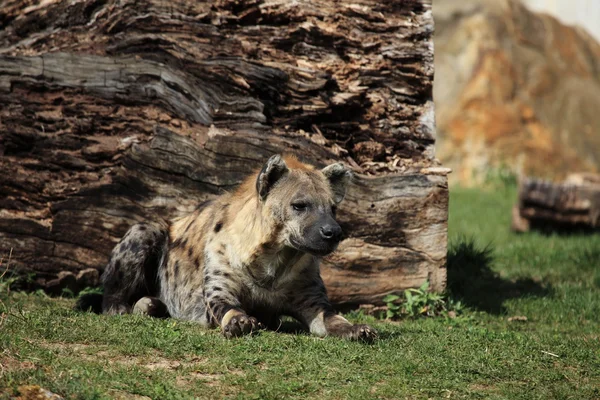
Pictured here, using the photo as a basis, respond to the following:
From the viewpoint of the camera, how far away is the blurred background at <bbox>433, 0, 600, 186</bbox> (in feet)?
57.0

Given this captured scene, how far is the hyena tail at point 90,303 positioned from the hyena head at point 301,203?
1.75 metres

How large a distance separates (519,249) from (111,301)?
5845mm

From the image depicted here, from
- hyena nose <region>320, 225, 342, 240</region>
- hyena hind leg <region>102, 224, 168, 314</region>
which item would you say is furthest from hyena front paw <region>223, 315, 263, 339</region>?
hyena hind leg <region>102, 224, 168, 314</region>

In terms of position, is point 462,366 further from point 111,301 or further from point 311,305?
point 111,301

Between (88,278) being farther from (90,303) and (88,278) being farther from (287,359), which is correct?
(287,359)

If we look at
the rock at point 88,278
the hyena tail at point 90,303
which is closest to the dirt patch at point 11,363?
the hyena tail at point 90,303

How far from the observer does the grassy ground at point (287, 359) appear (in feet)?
14.7

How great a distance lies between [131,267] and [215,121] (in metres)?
1.60

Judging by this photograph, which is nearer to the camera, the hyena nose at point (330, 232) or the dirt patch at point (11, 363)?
the dirt patch at point (11, 363)

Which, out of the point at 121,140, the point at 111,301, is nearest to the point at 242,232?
the point at 111,301

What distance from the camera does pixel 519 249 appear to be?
34.4 feet

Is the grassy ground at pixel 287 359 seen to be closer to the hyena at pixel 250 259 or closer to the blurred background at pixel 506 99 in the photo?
the hyena at pixel 250 259

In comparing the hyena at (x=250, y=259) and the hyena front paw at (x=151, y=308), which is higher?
the hyena at (x=250, y=259)

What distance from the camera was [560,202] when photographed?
12.0 meters
